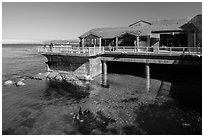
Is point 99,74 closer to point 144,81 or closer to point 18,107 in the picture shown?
point 144,81

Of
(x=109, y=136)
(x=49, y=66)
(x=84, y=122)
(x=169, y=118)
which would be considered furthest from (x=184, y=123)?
(x=49, y=66)

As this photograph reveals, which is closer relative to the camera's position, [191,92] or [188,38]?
[191,92]

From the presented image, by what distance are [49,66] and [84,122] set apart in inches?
698

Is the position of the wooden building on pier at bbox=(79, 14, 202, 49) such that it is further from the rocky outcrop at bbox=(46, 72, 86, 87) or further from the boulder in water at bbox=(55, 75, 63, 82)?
the boulder in water at bbox=(55, 75, 63, 82)

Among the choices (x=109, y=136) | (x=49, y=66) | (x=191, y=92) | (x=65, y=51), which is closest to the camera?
(x=109, y=136)

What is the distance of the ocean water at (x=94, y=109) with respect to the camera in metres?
13.1

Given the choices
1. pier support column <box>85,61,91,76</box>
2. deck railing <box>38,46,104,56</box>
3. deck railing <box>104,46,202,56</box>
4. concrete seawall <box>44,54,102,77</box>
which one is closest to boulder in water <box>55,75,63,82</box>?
concrete seawall <box>44,54,102,77</box>

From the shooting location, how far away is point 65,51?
27562mm

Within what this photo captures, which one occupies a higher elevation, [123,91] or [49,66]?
[49,66]

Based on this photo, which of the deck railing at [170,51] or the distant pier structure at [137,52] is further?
the distant pier structure at [137,52]

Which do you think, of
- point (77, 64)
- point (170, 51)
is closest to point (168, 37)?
point (170, 51)

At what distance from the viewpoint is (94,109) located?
54.2ft

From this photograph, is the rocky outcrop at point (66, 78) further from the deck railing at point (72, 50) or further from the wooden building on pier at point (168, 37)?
the wooden building on pier at point (168, 37)

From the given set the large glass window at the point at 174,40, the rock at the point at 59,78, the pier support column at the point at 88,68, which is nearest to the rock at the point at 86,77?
the pier support column at the point at 88,68
